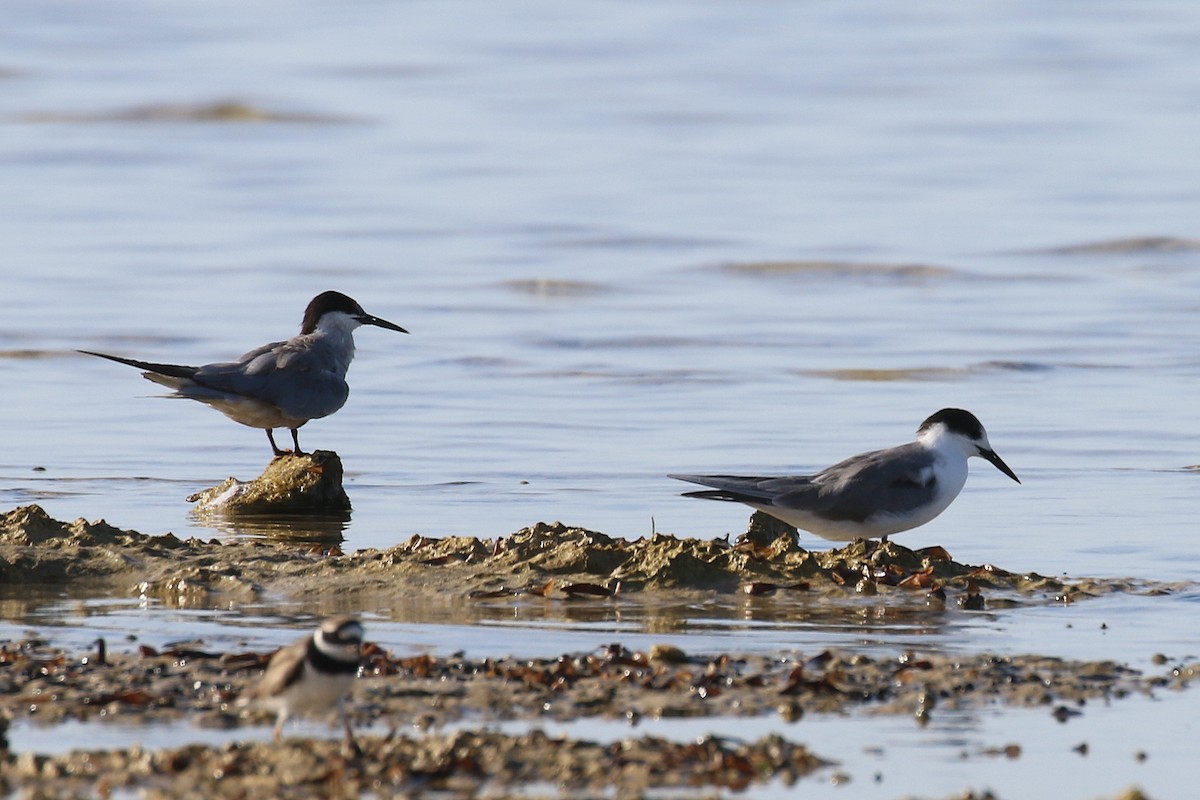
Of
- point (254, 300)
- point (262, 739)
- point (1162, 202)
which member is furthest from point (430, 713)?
point (1162, 202)

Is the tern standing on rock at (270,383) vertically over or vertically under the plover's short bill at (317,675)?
over

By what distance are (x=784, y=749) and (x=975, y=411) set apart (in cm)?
802

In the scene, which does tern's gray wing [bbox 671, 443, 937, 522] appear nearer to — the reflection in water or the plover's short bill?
the reflection in water

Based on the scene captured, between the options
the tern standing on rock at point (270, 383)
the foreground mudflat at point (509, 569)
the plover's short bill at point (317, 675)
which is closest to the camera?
the plover's short bill at point (317, 675)

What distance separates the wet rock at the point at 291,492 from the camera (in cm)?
941

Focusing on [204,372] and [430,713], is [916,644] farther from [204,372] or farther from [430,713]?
[204,372]

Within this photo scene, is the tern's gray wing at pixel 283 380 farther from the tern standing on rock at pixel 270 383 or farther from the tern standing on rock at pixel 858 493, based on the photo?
the tern standing on rock at pixel 858 493

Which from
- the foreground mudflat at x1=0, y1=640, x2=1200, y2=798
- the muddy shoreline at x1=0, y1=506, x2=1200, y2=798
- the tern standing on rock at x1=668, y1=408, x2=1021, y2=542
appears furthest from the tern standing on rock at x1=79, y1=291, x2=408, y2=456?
the foreground mudflat at x1=0, y1=640, x2=1200, y2=798

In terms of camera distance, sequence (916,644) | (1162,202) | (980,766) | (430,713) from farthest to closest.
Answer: (1162,202) < (916,644) < (430,713) < (980,766)

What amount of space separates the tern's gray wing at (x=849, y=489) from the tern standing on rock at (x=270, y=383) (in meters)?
2.93

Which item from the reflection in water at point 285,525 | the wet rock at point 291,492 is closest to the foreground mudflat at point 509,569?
the reflection in water at point 285,525

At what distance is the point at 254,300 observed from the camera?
17391 millimetres

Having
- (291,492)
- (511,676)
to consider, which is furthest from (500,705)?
(291,492)

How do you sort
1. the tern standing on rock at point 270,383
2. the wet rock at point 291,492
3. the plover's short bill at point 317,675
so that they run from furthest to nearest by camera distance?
the tern standing on rock at point 270,383, the wet rock at point 291,492, the plover's short bill at point 317,675
